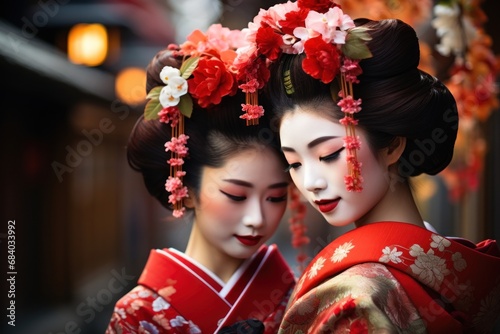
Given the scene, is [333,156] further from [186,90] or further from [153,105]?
[153,105]

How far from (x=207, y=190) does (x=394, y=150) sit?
0.85m

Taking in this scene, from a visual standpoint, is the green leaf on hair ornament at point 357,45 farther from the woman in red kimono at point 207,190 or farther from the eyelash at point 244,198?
the eyelash at point 244,198

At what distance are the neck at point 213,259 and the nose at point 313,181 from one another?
722 mm

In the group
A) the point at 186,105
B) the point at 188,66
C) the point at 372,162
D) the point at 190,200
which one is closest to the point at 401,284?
the point at 372,162

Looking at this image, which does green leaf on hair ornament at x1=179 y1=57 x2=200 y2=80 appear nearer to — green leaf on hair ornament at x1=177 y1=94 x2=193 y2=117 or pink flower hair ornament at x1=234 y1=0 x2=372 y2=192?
green leaf on hair ornament at x1=177 y1=94 x2=193 y2=117

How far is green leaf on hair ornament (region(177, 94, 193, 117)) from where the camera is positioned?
9.89 ft

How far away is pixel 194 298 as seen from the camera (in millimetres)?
3100

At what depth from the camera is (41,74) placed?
7977mm

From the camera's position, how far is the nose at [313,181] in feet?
8.50

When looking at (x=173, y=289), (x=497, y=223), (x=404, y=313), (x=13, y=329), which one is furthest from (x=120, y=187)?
(x=404, y=313)

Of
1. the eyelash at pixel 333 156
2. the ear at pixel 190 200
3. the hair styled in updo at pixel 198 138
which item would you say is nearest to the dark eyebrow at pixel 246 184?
the hair styled in updo at pixel 198 138

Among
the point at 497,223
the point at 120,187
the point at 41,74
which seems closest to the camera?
the point at 497,223

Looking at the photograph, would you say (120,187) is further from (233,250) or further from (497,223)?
(233,250)

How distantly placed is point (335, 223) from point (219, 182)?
0.59m
